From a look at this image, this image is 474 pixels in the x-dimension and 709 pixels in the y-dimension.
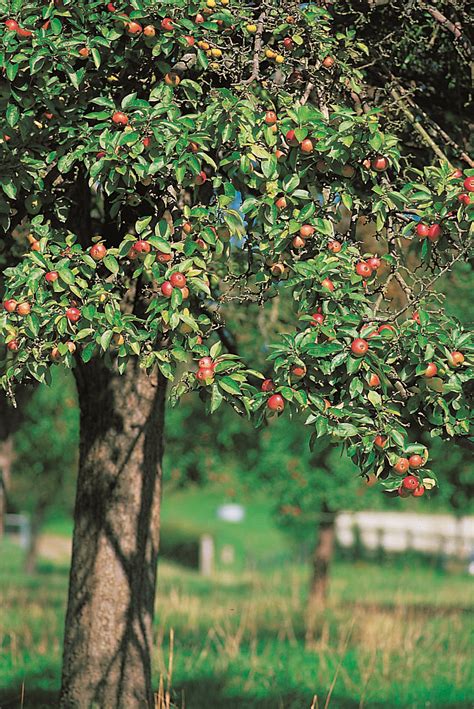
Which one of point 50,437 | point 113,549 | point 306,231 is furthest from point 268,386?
point 50,437

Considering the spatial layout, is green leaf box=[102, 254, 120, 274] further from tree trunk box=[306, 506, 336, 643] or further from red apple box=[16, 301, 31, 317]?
tree trunk box=[306, 506, 336, 643]

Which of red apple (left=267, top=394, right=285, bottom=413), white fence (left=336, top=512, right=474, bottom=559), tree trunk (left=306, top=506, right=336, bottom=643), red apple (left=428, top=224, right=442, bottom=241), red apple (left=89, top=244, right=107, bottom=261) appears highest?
red apple (left=428, top=224, right=442, bottom=241)

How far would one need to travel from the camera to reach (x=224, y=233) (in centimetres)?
377

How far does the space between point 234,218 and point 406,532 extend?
34.0 m

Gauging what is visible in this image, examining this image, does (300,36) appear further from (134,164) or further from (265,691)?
(265,691)

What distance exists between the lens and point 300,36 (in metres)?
4.28

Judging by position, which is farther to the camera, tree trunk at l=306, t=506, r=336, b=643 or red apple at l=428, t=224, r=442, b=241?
tree trunk at l=306, t=506, r=336, b=643

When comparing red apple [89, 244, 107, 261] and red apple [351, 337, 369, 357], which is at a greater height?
red apple [89, 244, 107, 261]

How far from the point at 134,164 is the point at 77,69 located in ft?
2.62

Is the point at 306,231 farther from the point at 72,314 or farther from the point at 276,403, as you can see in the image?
the point at 72,314

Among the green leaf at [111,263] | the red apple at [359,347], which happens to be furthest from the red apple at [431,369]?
the green leaf at [111,263]

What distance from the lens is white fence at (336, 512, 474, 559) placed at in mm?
32878

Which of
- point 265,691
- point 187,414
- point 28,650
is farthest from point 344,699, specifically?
point 187,414

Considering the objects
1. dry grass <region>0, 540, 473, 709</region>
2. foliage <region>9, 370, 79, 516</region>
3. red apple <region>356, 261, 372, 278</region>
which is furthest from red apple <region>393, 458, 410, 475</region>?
foliage <region>9, 370, 79, 516</region>
